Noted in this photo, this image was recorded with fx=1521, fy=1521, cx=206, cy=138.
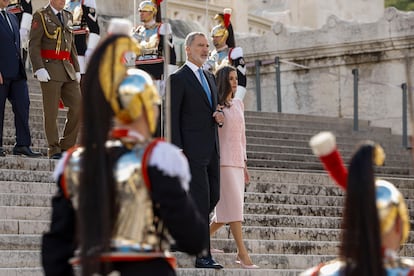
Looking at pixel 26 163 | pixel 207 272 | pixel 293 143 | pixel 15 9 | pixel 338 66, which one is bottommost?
pixel 207 272

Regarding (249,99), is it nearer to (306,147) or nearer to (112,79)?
(306,147)

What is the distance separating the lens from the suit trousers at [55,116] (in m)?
12.9

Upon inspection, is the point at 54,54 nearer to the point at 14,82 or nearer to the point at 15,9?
the point at 14,82

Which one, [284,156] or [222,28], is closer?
[222,28]

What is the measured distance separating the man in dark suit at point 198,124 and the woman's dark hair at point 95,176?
4.40m

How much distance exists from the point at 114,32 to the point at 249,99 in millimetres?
16585

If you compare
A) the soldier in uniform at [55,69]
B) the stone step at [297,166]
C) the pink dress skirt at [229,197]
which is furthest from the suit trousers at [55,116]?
the stone step at [297,166]

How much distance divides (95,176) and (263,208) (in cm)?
725

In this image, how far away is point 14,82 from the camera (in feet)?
42.3

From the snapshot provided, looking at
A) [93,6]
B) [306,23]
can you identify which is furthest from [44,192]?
[306,23]

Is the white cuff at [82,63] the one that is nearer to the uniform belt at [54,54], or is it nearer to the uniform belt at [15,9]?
the uniform belt at [15,9]

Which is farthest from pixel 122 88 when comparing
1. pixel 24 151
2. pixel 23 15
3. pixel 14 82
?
pixel 23 15

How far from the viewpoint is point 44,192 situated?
38.6 feet

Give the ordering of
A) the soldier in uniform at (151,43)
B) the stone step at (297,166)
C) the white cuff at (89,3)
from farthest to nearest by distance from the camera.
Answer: the stone step at (297,166) → the white cuff at (89,3) → the soldier in uniform at (151,43)
